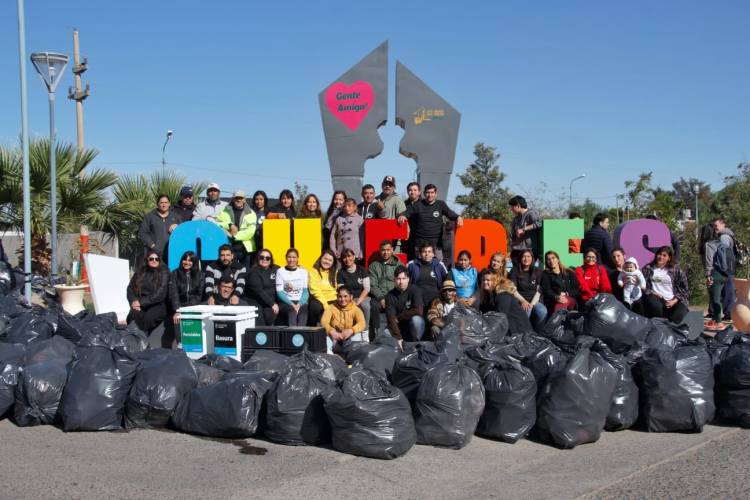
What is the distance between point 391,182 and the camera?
389 inches

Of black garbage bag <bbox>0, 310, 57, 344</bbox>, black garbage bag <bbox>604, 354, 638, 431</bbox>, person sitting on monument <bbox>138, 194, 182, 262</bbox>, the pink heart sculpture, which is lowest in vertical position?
black garbage bag <bbox>604, 354, 638, 431</bbox>

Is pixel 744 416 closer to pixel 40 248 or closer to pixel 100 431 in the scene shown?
pixel 100 431

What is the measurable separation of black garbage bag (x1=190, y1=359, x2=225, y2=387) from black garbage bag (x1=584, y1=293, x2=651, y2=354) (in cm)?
374

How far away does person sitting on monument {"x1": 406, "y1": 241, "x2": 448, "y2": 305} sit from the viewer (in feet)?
29.0

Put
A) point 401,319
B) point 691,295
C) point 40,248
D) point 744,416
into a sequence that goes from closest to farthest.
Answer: point 744,416 → point 401,319 → point 40,248 → point 691,295

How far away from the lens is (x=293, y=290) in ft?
28.7

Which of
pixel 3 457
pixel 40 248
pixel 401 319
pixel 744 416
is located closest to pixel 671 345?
pixel 744 416

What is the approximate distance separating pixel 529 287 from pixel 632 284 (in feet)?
4.03

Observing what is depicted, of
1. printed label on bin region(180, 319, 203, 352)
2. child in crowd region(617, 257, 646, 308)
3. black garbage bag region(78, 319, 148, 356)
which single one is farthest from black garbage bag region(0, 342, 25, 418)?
child in crowd region(617, 257, 646, 308)

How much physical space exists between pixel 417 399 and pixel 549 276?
155 inches

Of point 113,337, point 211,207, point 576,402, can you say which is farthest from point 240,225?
point 576,402

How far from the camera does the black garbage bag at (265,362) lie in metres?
6.70

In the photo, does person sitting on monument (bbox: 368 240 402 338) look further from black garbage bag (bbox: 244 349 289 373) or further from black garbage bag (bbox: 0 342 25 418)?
black garbage bag (bbox: 0 342 25 418)

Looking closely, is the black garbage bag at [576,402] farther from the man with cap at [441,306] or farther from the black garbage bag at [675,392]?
the man with cap at [441,306]
